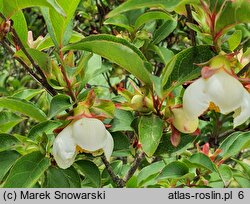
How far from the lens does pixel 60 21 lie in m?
1.08

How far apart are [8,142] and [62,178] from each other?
14 cm

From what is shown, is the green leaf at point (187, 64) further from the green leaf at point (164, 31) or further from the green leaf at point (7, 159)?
the green leaf at point (164, 31)

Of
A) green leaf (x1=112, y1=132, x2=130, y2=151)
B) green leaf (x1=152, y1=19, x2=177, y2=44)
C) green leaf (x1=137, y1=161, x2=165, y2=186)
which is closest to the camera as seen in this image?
green leaf (x1=112, y1=132, x2=130, y2=151)

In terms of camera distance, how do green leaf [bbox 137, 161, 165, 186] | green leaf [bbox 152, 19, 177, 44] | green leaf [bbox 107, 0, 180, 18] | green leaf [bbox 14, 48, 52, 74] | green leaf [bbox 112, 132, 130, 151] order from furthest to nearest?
1. green leaf [bbox 152, 19, 177, 44]
2. green leaf [bbox 137, 161, 165, 186]
3. green leaf [bbox 112, 132, 130, 151]
4. green leaf [bbox 14, 48, 52, 74]
5. green leaf [bbox 107, 0, 180, 18]

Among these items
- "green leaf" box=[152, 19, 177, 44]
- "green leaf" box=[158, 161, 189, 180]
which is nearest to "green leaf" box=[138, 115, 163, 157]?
"green leaf" box=[158, 161, 189, 180]

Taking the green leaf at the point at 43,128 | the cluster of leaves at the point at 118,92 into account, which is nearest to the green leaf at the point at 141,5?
the cluster of leaves at the point at 118,92

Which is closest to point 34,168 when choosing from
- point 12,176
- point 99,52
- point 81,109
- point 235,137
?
point 12,176

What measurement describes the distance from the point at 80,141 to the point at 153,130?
0.15m

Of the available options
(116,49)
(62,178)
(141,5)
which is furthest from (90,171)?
(141,5)

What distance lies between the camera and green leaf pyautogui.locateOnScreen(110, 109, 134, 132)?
1.15 metres

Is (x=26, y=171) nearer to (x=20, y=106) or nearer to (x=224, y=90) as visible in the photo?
(x=20, y=106)

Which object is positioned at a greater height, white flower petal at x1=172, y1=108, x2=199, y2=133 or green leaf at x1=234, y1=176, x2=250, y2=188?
white flower petal at x1=172, y1=108, x2=199, y2=133

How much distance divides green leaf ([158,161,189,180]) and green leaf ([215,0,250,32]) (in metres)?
0.34

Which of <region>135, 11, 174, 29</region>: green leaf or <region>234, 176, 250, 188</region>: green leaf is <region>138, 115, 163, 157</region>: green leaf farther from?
<region>234, 176, 250, 188</region>: green leaf
